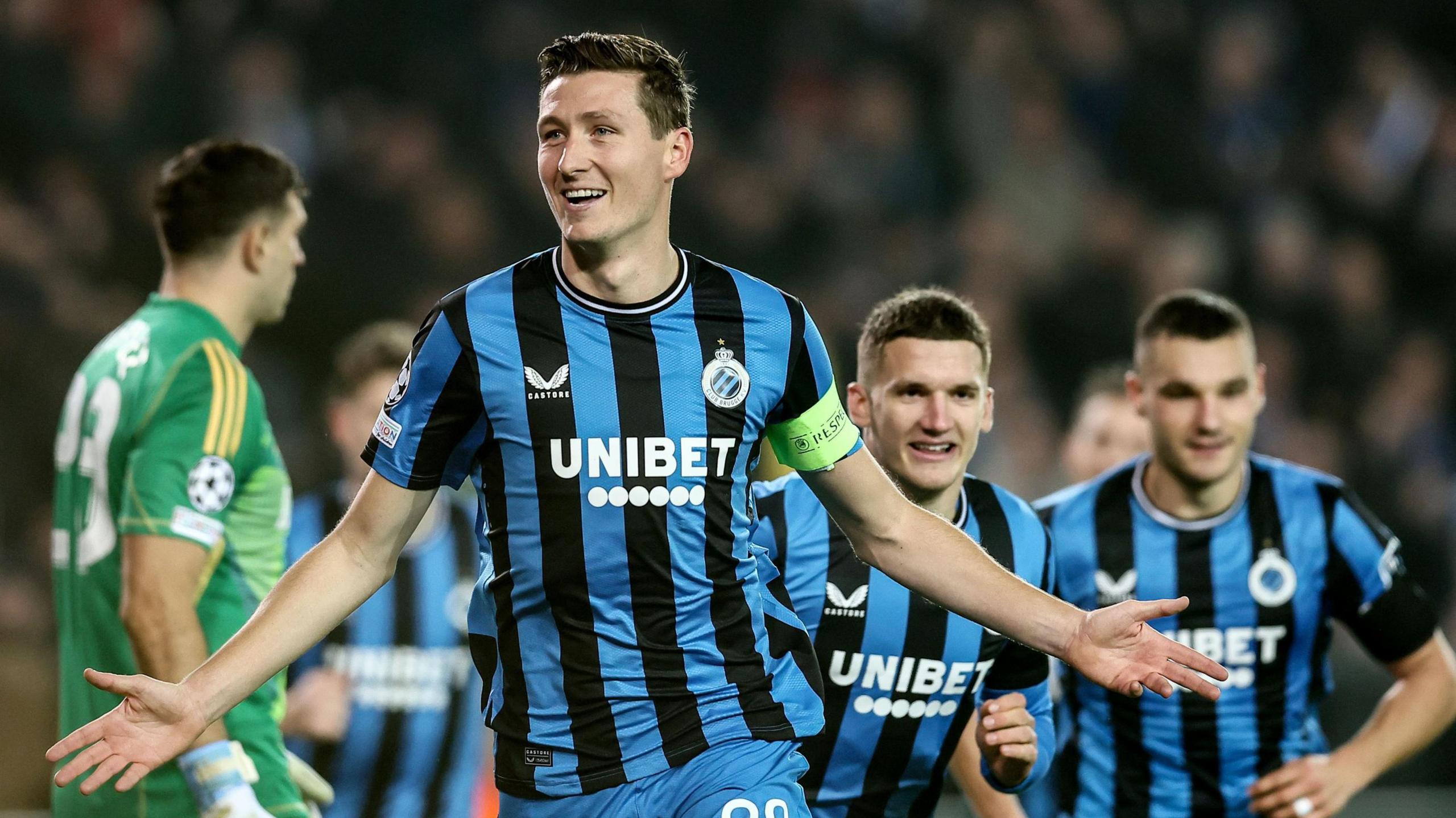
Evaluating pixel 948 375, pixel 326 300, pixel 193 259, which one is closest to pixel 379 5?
pixel 326 300

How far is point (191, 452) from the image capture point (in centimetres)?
377

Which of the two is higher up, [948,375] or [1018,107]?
[1018,107]

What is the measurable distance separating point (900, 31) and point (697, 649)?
8.16 m

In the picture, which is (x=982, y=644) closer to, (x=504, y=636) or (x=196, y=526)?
(x=504, y=636)

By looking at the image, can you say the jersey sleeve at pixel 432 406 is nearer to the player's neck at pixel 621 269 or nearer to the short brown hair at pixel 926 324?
the player's neck at pixel 621 269

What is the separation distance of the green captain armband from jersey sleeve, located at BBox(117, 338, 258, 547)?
1.53 m

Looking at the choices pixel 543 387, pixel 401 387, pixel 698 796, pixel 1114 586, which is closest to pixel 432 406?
pixel 401 387

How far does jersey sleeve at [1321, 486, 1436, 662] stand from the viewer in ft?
14.4

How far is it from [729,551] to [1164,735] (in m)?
2.02

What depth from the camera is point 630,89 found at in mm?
2904

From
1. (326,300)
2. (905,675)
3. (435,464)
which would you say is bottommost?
(905,675)

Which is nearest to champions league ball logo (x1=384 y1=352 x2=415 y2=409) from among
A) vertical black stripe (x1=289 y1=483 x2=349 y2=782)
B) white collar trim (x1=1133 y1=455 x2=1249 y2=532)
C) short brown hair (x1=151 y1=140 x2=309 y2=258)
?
short brown hair (x1=151 y1=140 x2=309 y2=258)

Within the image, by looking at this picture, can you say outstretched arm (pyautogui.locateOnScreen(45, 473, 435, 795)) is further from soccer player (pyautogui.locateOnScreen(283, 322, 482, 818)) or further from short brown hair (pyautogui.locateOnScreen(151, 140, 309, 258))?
soccer player (pyautogui.locateOnScreen(283, 322, 482, 818))

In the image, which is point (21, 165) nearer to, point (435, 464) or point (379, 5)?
point (379, 5)
